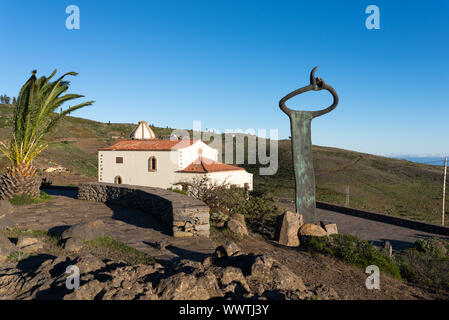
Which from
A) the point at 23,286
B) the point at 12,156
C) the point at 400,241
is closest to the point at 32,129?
the point at 12,156

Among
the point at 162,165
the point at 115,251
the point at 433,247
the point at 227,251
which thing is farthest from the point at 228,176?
the point at 227,251

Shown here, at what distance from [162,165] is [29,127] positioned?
13.0m

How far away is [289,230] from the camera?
354 inches

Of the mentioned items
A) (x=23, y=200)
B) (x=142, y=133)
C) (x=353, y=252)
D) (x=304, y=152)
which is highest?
(x=142, y=133)

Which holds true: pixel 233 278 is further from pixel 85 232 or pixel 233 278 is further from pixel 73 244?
pixel 85 232

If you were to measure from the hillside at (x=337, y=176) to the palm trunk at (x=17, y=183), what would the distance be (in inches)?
448

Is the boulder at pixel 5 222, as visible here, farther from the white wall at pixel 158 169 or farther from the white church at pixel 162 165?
the white wall at pixel 158 169

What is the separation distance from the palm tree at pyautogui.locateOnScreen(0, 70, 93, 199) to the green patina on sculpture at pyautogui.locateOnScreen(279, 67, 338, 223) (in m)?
9.12

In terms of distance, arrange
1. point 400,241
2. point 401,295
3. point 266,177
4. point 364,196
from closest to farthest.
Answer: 1. point 401,295
2. point 400,241
3. point 364,196
4. point 266,177

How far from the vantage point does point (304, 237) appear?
8891 mm

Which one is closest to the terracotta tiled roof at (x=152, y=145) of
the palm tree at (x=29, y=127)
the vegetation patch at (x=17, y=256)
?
the palm tree at (x=29, y=127)

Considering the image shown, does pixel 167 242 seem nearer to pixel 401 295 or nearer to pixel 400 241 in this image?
pixel 401 295

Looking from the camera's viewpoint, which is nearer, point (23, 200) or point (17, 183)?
point (23, 200)
